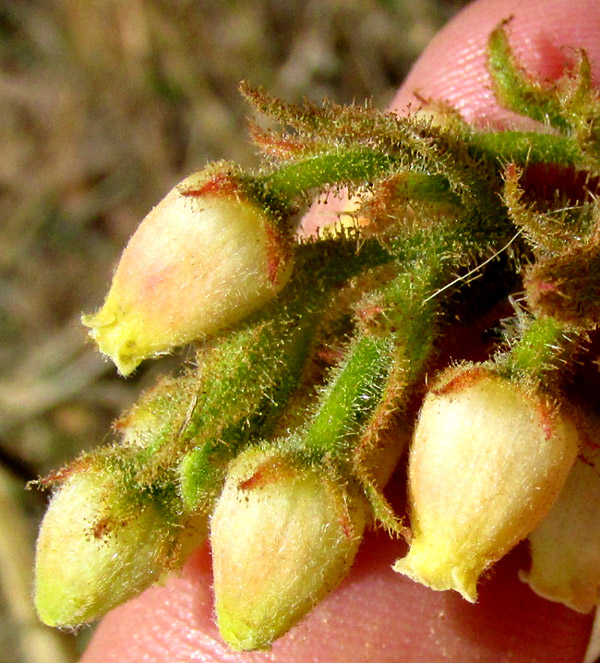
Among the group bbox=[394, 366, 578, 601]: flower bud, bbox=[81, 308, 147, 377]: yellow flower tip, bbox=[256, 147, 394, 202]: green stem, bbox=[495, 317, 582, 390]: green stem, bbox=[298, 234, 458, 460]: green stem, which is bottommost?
bbox=[394, 366, 578, 601]: flower bud

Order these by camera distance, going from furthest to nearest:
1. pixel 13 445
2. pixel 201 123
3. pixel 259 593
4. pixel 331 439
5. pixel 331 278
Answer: pixel 201 123 < pixel 13 445 < pixel 331 278 < pixel 331 439 < pixel 259 593

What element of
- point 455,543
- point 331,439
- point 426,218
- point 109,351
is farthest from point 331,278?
point 455,543

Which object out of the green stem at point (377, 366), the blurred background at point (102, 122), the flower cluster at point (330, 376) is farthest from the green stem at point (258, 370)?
the blurred background at point (102, 122)

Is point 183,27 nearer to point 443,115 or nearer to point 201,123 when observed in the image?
point 201,123

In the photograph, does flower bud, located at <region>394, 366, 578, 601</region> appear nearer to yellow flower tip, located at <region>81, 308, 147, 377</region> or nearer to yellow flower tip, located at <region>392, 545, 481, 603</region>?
yellow flower tip, located at <region>392, 545, 481, 603</region>

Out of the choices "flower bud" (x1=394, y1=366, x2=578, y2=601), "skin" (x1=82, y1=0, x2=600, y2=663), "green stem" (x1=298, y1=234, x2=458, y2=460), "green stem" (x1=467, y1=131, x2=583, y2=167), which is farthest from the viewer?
"skin" (x1=82, y1=0, x2=600, y2=663)

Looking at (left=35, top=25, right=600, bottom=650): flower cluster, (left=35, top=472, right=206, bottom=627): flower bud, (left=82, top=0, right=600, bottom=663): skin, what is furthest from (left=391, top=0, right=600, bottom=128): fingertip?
(left=35, top=472, right=206, bottom=627): flower bud
